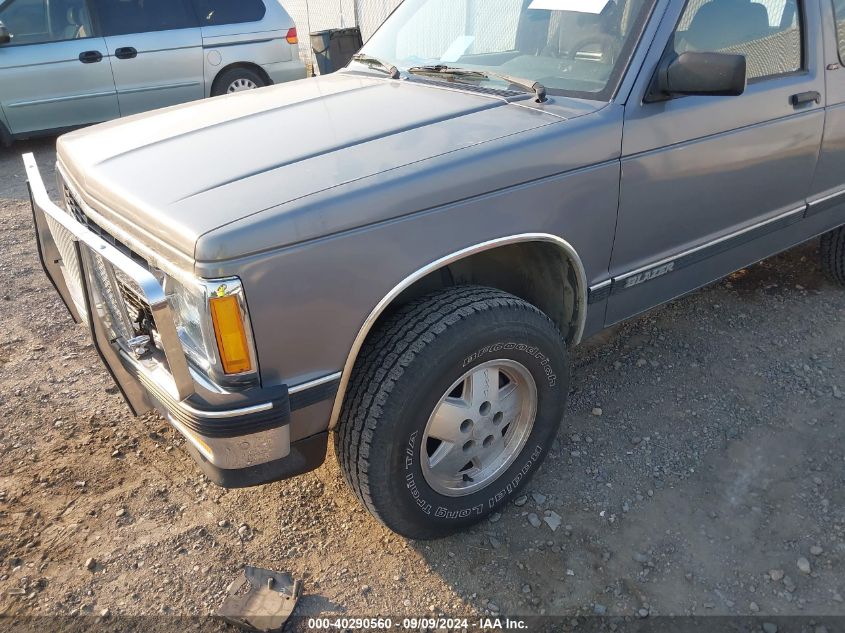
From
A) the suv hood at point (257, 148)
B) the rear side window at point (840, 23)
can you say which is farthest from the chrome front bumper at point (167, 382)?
the rear side window at point (840, 23)

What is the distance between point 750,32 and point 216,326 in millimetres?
2621

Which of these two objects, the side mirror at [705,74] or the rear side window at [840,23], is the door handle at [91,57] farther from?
the rear side window at [840,23]

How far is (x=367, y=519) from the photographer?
2.57 meters

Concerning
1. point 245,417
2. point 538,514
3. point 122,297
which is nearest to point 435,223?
point 245,417

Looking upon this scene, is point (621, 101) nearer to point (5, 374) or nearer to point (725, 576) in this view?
point (725, 576)

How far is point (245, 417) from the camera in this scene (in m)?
1.80

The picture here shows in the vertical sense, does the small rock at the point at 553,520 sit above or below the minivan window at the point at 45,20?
below

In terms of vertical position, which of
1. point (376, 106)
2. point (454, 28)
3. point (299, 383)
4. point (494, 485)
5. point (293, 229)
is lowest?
point (494, 485)

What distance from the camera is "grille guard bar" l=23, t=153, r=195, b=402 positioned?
1.65 meters

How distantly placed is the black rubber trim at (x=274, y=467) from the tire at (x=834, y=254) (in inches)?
137

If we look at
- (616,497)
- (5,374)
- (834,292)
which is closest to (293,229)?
(616,497)

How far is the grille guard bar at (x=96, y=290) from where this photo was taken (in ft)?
5.42

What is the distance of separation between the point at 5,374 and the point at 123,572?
1668mm

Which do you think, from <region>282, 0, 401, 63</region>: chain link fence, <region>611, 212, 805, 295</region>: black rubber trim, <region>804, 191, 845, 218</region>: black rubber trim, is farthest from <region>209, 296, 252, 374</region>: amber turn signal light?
<region>282, 0, 401, 63</region>: chain link fence
